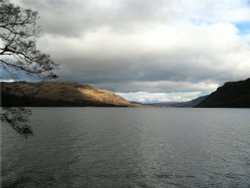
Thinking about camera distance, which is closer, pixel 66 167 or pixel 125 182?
pixel 125 182

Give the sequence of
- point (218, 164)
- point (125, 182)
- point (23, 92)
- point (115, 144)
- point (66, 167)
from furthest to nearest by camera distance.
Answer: point (115, 144)
point (218, 164)
point (66, 167)
point (125, 182)
point (23, 92)

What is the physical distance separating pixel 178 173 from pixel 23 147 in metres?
33.8

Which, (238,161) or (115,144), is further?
(115,144)

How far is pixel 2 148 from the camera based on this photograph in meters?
66.7

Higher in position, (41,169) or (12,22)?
(12,22)

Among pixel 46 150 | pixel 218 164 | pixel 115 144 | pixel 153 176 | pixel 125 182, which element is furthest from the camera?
pixel 115 144

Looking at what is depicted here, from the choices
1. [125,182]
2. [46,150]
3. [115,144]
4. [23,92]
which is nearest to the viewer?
[23,92]

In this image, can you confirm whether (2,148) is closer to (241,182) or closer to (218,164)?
(218,164)

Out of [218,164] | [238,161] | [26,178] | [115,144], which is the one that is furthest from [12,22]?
[115,144]

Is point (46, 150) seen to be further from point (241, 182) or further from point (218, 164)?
point (241, 182)

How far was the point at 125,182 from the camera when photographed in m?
43.0

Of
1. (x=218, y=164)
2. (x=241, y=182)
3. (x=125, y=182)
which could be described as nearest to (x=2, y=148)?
(x=125, y=182)

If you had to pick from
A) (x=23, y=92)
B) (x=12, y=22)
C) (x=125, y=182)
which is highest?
(x=12, y=22)

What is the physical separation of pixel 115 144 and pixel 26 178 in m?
37.3
